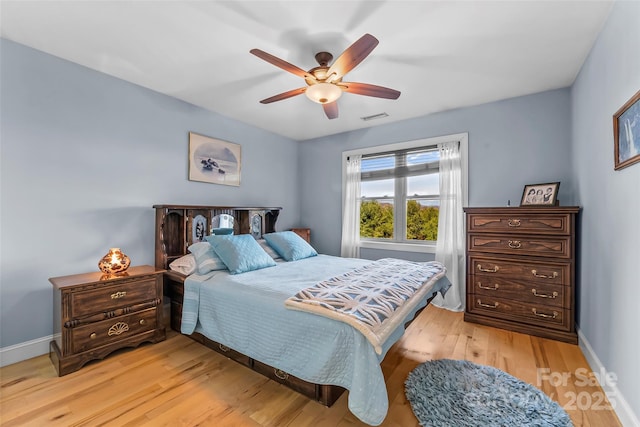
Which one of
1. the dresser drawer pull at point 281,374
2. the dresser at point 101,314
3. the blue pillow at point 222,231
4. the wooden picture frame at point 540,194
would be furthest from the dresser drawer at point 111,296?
the wooden picture frame at point 540,194

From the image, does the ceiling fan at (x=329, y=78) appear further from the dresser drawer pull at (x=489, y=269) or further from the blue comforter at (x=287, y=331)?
the dresser drawer pull at (x=489, y=269)

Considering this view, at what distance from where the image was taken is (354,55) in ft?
6.02

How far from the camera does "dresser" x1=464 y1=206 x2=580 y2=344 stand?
2.60 meters

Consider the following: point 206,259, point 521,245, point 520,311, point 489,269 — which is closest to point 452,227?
point 489,269

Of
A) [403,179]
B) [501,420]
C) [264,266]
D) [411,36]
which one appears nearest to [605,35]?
[411,36]

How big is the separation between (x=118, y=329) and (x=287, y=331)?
164cm

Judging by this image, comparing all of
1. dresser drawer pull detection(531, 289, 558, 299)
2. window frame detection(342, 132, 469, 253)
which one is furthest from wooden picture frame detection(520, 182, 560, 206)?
dresser drawer pull detection(531, 289, 558, 299)

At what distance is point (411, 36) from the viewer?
6.83 ft

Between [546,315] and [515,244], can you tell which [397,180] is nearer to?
[515,244]

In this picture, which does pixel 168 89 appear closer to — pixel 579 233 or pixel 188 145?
pixel 188 145

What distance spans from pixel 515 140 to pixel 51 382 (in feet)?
16.1

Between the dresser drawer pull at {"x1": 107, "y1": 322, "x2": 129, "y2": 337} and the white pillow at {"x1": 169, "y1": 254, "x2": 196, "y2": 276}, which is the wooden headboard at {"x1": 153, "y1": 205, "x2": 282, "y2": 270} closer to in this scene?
the white pillow at {"x1": 169, "y1": 254, "x2": 196, "y2": 276}

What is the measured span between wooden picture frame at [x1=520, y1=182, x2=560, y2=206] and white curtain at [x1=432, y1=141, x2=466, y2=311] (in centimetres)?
67

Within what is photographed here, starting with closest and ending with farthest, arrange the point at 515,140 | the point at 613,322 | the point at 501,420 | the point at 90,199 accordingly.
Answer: the point at 501,420
the point at 613,322
the point at 90,199
the point at 515,140
